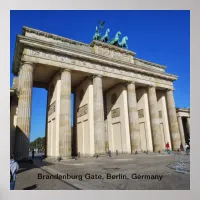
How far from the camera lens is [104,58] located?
16.2m

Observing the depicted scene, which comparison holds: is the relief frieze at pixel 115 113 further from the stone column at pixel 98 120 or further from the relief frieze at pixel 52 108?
the relief frieze at pixel 52 108

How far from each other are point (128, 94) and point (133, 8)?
394 inches

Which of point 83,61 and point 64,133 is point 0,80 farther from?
point 83,61

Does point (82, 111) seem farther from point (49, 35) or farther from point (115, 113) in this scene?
point (49, 35)

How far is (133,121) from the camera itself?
17.0 metres

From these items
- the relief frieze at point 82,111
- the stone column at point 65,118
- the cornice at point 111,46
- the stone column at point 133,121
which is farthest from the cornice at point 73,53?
the relief frieze at point 82,111

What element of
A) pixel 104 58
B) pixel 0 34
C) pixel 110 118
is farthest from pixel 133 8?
pixel 110 118

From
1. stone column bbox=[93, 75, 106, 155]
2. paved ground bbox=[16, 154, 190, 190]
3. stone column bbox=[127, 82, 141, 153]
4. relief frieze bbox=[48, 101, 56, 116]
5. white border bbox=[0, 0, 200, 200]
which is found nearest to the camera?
paved ground bbox=[16, 154, 190, 190]

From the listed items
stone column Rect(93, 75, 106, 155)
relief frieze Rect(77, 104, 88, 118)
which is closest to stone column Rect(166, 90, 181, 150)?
stone column Rect(93, 75, 106, 155)

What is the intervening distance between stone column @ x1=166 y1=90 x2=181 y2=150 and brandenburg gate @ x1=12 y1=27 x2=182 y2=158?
9 centimetres

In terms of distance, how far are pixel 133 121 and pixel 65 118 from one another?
6454 millimetres

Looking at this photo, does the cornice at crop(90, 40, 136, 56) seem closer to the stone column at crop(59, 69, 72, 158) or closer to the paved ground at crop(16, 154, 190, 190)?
the stone column at crop(59, 69, 72, 158)

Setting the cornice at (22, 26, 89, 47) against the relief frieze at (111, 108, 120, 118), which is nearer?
the cornice at (22, 26, 89, 47)

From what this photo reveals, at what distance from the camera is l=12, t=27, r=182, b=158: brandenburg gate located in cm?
1298
